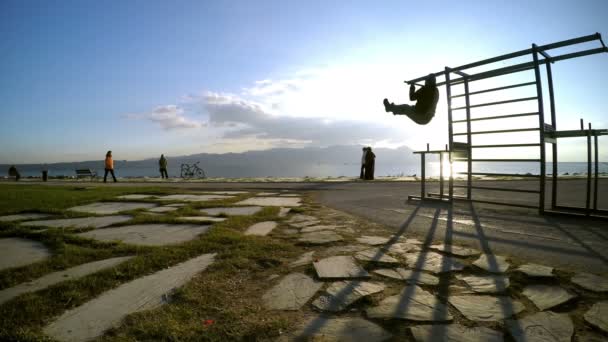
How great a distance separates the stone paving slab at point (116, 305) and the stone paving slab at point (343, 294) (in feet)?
3.14

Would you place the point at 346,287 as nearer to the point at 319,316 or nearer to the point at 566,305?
the point at 319,316

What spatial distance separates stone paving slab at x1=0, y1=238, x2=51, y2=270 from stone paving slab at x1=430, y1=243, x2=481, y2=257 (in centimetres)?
350

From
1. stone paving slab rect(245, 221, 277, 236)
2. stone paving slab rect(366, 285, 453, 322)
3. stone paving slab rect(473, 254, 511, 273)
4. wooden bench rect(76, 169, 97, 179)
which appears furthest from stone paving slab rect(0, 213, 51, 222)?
wooden bench rect(76, 169, 97, 179)

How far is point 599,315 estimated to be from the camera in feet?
5.24

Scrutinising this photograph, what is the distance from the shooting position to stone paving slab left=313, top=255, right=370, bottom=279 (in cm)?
220

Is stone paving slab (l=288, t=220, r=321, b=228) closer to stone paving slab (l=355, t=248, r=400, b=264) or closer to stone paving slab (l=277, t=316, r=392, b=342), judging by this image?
stone paving slab (l=355, t=248, r=400, b=264)

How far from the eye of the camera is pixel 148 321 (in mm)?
1546

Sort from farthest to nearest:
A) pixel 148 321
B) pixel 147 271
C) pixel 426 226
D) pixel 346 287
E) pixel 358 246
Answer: pixel 426 226, pixel 358 246, pixel 147 271, pixel 346 287, pixel 148 321

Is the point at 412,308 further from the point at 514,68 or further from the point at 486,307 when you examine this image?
the point at 514,68

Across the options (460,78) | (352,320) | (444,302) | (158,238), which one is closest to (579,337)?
(444,302)

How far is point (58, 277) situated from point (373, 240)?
2687 mm

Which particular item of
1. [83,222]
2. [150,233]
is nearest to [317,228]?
[150,233]

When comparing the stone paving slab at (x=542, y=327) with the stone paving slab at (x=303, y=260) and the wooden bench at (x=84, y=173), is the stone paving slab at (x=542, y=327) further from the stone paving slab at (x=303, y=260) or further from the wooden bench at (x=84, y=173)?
the wooden bench at (x=84, y=173)

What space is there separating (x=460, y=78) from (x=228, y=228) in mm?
5297
